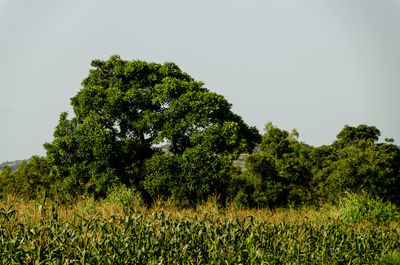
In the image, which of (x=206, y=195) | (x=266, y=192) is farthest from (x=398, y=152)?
(x=206, y=195)

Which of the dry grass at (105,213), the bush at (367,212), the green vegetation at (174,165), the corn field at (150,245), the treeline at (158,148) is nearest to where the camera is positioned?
the corn field at (150,245)

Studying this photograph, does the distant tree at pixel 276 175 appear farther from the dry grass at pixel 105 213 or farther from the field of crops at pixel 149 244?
the field of crops at pixel 149 244

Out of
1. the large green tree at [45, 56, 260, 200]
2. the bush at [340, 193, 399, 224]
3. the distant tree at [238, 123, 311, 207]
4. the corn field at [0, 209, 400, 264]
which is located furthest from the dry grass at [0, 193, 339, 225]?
the distant tree at [238, 123, 311, 207]

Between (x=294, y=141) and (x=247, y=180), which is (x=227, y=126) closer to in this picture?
(x=247, y=180)

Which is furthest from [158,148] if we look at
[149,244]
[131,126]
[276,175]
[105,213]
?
[149,244]

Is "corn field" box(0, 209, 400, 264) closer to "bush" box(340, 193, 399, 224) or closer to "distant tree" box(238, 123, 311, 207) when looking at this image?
"bush" box(340, 193, 399, 224)

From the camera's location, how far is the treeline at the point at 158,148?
635 inches

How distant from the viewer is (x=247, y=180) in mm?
20672

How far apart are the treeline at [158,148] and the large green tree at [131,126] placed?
0.05 m

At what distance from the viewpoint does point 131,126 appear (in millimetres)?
19375

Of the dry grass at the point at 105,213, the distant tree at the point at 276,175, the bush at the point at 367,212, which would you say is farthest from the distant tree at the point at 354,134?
the dry grass at the point at 105,213

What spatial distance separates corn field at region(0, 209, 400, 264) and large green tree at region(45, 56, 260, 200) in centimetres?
983

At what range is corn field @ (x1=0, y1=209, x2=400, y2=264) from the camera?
472 cm

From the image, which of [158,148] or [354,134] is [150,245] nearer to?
[158,148]
